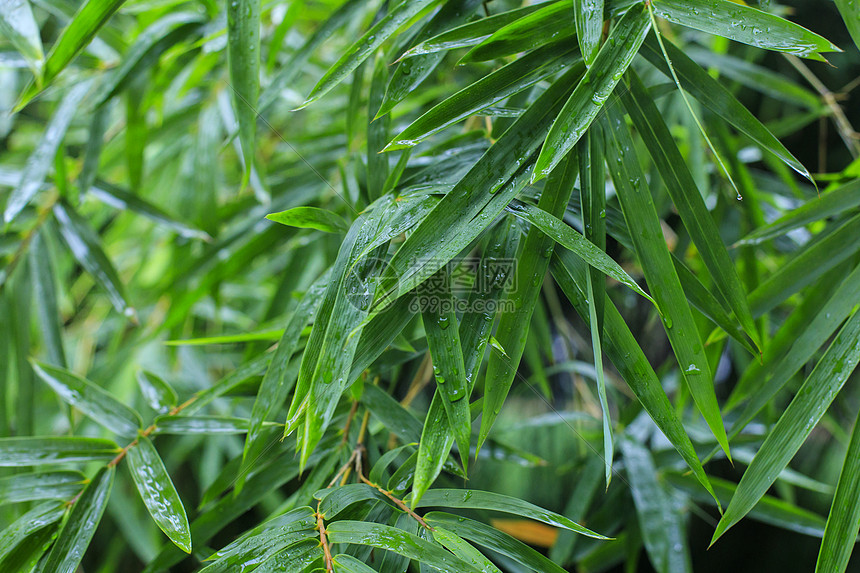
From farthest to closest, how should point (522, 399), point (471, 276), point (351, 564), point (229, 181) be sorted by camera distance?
point (522, 399) → point (229, 181) → point (471, 276) → point (351, 564)

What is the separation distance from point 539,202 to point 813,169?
0.98 metres

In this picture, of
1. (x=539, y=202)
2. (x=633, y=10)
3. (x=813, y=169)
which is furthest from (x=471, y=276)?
(x=813, y=169)

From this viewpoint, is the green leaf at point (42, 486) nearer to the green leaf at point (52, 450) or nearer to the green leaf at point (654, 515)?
the green leaf at point (52, 450)

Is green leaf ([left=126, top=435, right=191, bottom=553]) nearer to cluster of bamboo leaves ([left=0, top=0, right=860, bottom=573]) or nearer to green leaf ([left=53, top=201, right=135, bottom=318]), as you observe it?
cluster of bamboo leaves ([left=0, top=0, right=860, bottom=573])

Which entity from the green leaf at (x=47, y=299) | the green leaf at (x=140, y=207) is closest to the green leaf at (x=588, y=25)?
the green leaf at (x=140, y=207)

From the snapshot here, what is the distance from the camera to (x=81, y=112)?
0.86 metres

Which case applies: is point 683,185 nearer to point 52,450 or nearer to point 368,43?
point 368,43

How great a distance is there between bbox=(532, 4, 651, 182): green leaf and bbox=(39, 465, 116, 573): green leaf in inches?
14.0

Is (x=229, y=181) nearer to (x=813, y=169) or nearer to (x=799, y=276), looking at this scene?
(x=799, y=276)

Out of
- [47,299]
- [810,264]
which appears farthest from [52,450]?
[810,264]

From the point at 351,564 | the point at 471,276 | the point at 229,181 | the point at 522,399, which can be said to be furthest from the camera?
the point at 522,399

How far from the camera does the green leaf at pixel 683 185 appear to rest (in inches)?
14.0

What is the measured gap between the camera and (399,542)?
0.30 metres

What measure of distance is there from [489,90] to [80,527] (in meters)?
0.38
